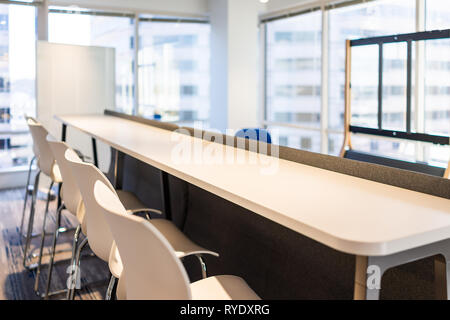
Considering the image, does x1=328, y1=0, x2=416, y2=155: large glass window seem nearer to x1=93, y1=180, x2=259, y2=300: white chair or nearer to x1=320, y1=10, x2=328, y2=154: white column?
x1=320, y1=10, x2=328, y2=154: white column

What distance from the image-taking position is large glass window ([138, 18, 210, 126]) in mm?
6949

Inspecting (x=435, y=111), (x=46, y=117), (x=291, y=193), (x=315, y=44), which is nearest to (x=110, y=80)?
(x=46, y=117)

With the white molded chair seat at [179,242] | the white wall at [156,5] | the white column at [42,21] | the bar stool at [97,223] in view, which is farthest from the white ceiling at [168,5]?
the bar stool at [97,223]

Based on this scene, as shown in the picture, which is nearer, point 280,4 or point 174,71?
point 280,4

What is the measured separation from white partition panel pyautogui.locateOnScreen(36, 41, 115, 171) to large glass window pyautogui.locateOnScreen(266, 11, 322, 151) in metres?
2.36

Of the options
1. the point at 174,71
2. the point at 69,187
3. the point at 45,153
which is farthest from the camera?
the point at 174,71

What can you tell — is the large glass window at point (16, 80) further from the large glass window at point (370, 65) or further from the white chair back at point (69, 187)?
the white chair back at point (69, 187)

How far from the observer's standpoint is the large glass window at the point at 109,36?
20.4 ft

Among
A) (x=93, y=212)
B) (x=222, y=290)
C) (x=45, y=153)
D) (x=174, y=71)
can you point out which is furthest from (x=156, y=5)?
(x=222, y=290)

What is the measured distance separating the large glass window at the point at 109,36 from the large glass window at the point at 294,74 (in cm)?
209

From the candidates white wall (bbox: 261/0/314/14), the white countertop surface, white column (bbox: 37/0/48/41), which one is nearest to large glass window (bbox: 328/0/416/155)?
white wall (bbox: 261/0/314/14)

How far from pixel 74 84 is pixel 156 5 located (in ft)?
5.71

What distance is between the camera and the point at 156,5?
6770 millimetres

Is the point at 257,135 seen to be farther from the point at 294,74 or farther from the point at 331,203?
the point at 294,74
